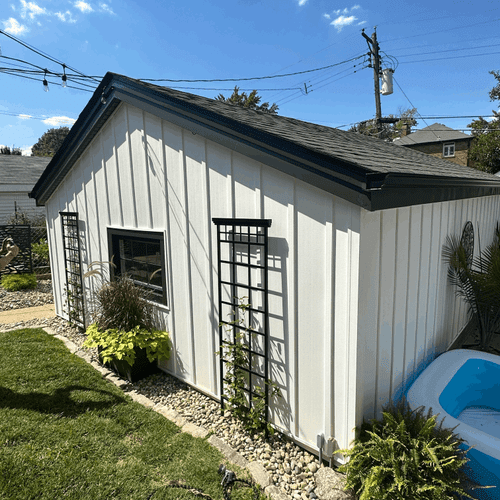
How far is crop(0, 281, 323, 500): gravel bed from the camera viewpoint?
9.37ft

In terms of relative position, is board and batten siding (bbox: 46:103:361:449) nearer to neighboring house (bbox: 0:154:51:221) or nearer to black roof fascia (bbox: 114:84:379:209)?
black roof fascia (bbox: 114:84:379:209)

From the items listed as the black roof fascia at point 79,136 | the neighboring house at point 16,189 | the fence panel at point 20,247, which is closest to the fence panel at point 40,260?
the fence panel at point 20,247

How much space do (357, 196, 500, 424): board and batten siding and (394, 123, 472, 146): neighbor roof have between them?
1073 inches

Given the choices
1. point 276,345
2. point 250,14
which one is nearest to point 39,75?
point 250,14

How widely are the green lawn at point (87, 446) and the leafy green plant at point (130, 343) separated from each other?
1.44 feet

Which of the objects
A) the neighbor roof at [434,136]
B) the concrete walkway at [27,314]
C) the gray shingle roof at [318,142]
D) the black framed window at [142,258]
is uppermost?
the neighbor roof at [434,136]

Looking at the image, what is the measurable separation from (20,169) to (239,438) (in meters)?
20.1

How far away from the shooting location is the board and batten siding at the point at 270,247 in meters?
2.76

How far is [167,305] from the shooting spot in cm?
452

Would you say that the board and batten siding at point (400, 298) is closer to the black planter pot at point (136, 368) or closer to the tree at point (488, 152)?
the black planter pot at point (136, 368)

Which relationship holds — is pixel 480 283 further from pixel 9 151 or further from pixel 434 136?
pixel 9 151

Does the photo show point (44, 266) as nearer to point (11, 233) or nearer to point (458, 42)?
point (11, 233)

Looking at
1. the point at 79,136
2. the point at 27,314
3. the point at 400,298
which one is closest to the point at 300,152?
the point at 400,298

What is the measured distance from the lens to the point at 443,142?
29.2 meters
